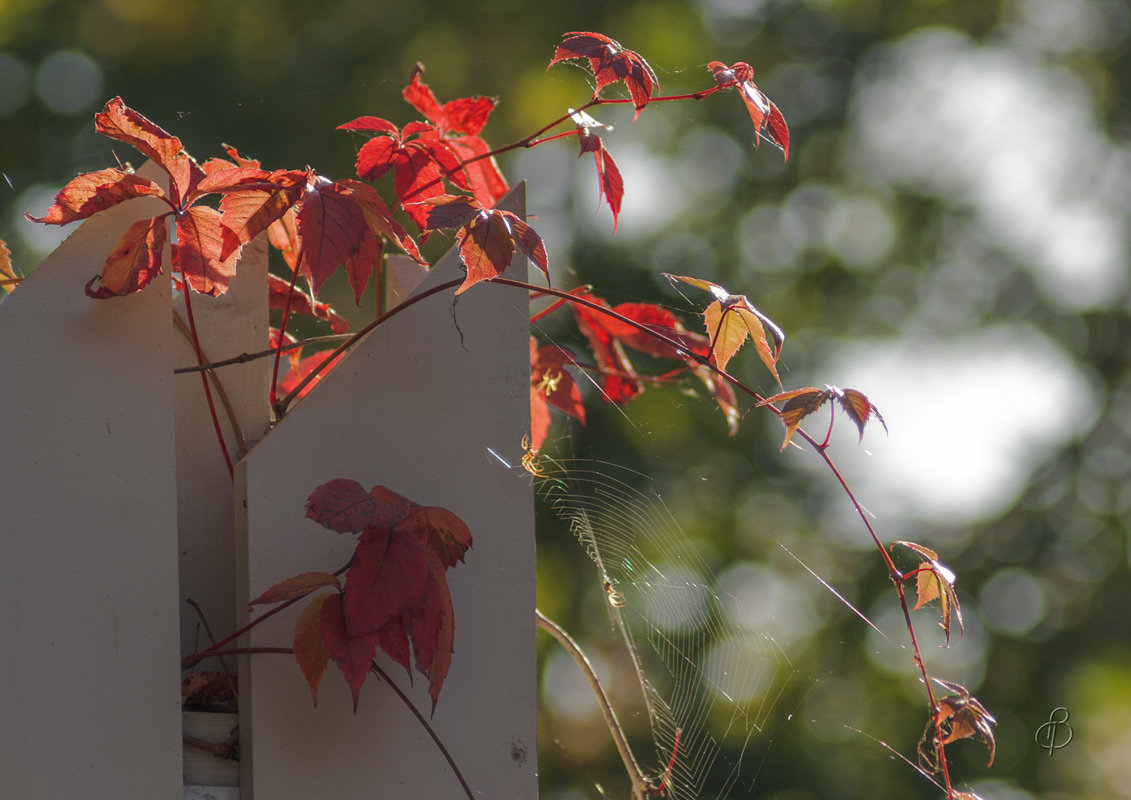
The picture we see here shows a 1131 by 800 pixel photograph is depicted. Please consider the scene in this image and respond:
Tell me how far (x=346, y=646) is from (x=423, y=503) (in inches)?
4.9

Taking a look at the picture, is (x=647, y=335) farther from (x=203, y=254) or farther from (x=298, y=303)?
(x=203, y=254)

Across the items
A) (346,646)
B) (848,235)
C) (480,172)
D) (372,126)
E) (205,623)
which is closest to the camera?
(346,646)

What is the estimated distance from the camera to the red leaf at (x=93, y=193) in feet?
1.93

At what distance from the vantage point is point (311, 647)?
1.88 feet

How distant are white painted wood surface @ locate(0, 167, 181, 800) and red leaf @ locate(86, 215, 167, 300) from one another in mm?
15

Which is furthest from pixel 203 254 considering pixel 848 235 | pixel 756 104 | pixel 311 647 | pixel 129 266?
pixel 848 235

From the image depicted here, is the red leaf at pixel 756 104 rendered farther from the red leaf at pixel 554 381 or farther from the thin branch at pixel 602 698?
the thin branch at pixel 602 698

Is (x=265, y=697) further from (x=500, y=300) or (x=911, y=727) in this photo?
(x=911, y=727)

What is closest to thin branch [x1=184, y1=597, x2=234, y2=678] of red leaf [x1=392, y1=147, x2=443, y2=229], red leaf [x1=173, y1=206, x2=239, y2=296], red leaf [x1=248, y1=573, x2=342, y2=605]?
red leaf [x1=248, y1=573, x2=342, y2=605]

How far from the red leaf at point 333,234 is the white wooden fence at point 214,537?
0.05 m

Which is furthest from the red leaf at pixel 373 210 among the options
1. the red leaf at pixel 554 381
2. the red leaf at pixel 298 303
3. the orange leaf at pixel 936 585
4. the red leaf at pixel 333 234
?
the orange leaf at pixel 936 585

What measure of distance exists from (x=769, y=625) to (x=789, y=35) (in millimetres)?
5274

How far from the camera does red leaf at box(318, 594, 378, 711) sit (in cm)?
56

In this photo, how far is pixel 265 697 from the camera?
0.60 metres
